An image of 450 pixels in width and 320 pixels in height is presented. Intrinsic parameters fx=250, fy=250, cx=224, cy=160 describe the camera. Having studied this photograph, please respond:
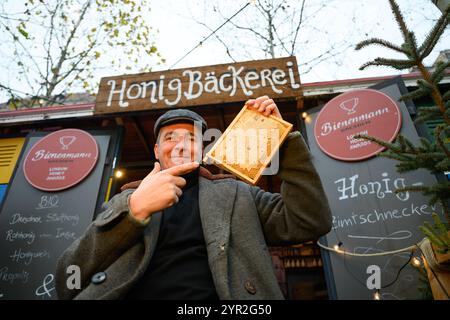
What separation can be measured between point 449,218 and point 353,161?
1.38m

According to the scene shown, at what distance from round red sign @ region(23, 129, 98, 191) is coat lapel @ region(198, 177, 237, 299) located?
285 centimetres

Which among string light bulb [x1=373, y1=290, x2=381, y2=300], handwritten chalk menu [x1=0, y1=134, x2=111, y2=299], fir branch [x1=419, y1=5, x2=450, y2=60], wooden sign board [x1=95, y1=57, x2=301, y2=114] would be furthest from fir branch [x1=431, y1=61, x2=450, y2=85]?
handwritten chalk menu [x1=0, y1=134, x2=111, y2=299]

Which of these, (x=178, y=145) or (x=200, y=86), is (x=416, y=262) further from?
(x=200, y=86)

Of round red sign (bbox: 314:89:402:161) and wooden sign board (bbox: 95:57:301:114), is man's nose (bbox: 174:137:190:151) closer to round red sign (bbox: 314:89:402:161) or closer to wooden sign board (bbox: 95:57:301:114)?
wooden sign board (bbox: 95:57:301:114)

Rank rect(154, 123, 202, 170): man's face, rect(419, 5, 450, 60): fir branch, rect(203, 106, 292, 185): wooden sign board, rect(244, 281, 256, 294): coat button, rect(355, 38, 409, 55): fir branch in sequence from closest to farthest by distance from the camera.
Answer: rect(244, 281, 256, 294): coat button, rect(203, 106, 292, 185): wooden sign board, rect(154, 123, 202, 170): man's face, rect(419, 5, 450, 60): fir branch, rect(355, 38, 409, 55): fir branch

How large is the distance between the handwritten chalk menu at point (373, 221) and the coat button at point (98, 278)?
2493 millimetres

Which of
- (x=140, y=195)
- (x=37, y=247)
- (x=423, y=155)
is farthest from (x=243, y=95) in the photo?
(x=37, y=247)

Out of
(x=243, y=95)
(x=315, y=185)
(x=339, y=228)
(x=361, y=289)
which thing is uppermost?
(x=243, y=95)

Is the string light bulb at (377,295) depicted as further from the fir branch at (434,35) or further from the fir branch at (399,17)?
the fir branch at (399,17)

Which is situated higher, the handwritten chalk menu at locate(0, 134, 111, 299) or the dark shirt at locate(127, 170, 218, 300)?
the handwritten chalk menu at locate(0, 134, 111, 299)

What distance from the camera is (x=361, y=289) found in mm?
2691

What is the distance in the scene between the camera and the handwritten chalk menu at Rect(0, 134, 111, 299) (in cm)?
326

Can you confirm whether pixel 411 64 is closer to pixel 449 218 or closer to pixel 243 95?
pixel 449 218

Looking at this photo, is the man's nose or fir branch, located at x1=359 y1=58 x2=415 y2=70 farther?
fir branch, located at x1=359 y1=58 x2=415 y2=70
